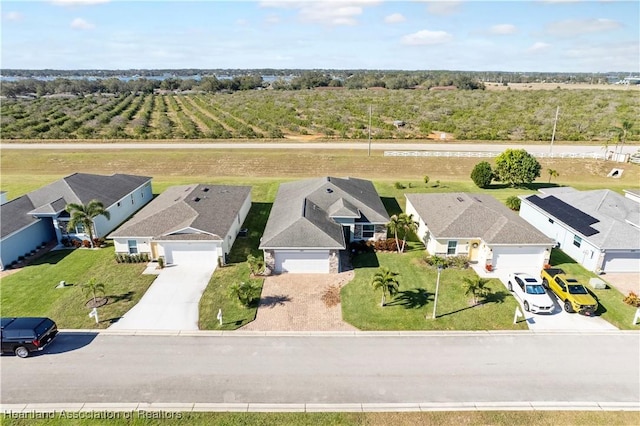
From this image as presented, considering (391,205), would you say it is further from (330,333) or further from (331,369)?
(331,369)

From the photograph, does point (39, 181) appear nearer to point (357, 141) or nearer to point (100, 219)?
point (100, 219)

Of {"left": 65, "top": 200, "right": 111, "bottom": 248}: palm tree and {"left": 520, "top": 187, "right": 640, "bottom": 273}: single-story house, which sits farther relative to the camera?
{"left": 65, "top": 200, "right": 111, "bottom": 248}: palm tree

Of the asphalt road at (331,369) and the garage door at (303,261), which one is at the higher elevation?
the garage door at (303,261)

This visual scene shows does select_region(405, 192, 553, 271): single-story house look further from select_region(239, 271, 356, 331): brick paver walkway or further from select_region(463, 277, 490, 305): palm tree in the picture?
select_region(239, 271, 356, 331): brick paver walkway

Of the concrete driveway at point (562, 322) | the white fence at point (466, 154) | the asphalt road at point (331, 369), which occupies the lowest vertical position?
the asphalt road at point (331, 369)

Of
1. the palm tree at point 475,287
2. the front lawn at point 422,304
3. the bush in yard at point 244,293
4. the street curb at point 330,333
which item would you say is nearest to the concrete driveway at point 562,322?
the street curb at point 330,333

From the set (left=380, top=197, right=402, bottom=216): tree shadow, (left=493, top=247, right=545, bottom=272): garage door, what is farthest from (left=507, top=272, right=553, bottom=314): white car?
(left=380, top=197, right=402, bottom=216): tree shadow

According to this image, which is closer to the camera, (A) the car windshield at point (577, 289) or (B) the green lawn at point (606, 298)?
(B) the green lawn at point (606, 298)

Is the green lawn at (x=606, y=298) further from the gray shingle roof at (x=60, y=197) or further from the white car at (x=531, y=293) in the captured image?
the gray shingle roof at (x=60, y=197)
